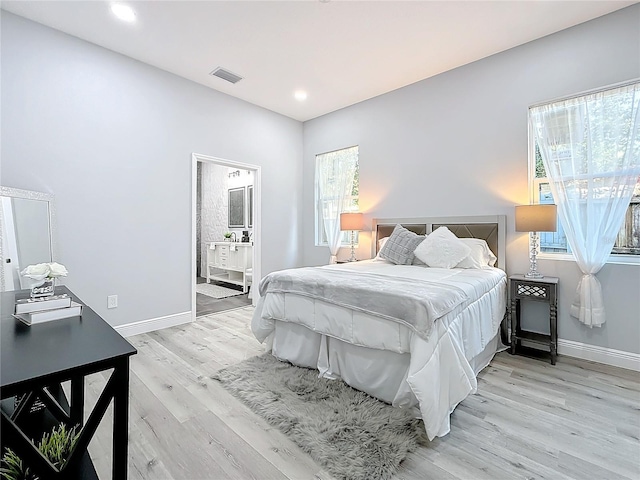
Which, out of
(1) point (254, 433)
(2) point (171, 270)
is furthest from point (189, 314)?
(1) point (254, 433)

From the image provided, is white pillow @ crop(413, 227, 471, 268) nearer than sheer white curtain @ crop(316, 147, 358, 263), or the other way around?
white pillow @ crop(413, 227, 471, 268)

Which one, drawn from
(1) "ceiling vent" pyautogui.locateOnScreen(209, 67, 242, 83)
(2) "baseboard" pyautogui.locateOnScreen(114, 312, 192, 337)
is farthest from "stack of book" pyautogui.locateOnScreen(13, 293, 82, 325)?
(1) "ceiling vent" pyautogui.locateOnScreen(209, 67, 242, 83)

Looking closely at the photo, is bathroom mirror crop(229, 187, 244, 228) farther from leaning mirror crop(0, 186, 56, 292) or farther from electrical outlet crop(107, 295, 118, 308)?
leaning mirror crop(0, 186, 56, 292)

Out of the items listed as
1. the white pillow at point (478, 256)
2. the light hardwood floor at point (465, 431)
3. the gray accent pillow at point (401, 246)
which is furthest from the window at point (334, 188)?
the light hardwood floor at point (465, 431)

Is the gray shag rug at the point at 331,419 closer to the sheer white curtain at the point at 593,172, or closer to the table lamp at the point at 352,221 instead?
the sheer white curtain at the point at 593,172

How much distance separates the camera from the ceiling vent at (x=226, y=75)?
11.7 feet

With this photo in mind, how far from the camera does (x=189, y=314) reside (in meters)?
3.85

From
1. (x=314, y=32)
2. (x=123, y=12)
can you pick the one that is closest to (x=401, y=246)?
(x=314, y=32)

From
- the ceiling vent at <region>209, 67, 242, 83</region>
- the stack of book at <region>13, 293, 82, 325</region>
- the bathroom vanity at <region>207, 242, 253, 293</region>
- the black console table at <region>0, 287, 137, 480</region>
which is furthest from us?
the bathroom vanity at <region>207, 242, 253, 293</region>

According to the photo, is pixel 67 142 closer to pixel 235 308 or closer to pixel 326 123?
pixel 235 308

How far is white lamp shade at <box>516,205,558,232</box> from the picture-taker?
2.69 m

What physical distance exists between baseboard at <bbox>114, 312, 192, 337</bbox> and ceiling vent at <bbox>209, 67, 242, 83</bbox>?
2.84 m

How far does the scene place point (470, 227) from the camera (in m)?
3.41

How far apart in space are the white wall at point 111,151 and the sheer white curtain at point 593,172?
366 centimetres
